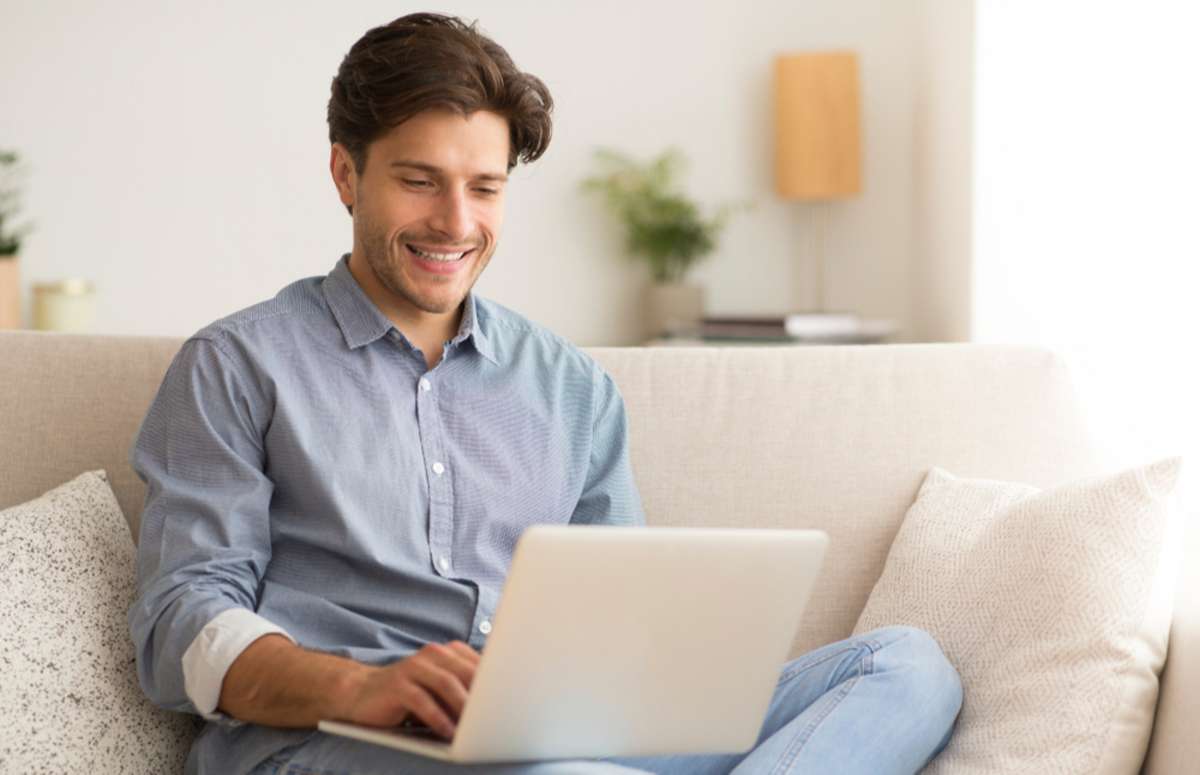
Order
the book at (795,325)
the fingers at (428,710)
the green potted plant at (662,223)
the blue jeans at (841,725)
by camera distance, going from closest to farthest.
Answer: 1. the fingers at (428,710)
2. the blue jeans at (841,725)
3. the book at (795,325)
4. the green potted plant at (662,223)

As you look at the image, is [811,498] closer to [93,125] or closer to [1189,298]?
[1189,298]

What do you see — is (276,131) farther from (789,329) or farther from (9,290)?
(789,329)

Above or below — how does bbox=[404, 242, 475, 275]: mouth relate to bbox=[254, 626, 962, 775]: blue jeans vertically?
above

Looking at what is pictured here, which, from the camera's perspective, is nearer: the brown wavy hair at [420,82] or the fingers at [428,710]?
the fingers at [428,710]

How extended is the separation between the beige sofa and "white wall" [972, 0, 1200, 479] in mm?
283

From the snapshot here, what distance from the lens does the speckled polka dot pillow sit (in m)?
1.54

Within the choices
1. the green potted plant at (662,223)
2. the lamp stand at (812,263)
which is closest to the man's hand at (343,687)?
the green potted plant at (662,223)

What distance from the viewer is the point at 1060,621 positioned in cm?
169

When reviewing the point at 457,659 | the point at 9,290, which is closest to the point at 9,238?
the point at 9,290

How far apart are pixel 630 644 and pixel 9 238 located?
3499 mm

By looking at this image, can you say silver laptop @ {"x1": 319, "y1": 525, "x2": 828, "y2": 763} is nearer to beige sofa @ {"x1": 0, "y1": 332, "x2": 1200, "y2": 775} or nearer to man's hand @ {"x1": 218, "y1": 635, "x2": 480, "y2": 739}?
man's hand @ {"x1": 218, "y1": 635, "x2": 480, "y2": 739}

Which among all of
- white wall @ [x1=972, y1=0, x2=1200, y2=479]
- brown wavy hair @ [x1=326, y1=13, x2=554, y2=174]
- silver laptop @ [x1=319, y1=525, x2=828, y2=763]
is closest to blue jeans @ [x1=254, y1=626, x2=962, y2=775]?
silver laptop @ [x1=319, y1=525, x2=828, y2=763]

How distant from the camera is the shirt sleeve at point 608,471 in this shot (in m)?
1.88

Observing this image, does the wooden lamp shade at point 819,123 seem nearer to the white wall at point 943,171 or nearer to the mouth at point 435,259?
the white wall at point 943,171
